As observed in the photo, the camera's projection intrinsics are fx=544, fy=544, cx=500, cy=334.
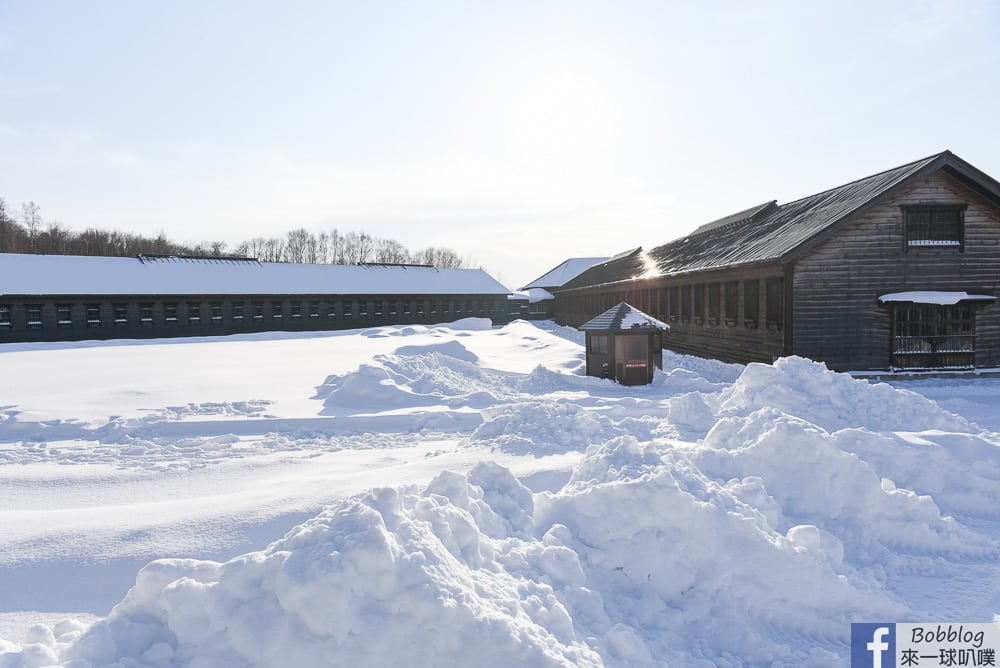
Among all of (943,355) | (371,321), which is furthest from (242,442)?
(371,321)

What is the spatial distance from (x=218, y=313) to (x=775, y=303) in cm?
3147

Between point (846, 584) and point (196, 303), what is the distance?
119ft

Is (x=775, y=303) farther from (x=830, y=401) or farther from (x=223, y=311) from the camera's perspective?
(x=223, y=311)

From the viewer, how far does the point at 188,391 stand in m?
13.4

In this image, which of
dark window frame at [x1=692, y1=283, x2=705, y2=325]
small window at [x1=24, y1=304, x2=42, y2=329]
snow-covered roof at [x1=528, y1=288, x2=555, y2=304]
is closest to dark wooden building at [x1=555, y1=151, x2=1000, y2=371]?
dark window frame at [x1=692, y1=283, x2=705, y2=325]

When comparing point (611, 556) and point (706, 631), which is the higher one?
point (611, 556)

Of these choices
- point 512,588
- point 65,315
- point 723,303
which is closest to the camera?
point 512,588

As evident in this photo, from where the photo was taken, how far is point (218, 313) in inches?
1347

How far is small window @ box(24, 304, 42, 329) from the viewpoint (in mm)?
29078

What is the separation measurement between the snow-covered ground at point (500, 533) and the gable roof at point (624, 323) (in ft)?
14.9

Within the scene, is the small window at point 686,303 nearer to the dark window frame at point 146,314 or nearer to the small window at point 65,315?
the dark window frame at point 146,314

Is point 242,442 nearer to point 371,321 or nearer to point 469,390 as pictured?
point 469,390

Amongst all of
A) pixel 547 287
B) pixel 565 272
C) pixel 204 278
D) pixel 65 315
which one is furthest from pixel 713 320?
pixel 565 272

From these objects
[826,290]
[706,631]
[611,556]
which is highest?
[826,290]
